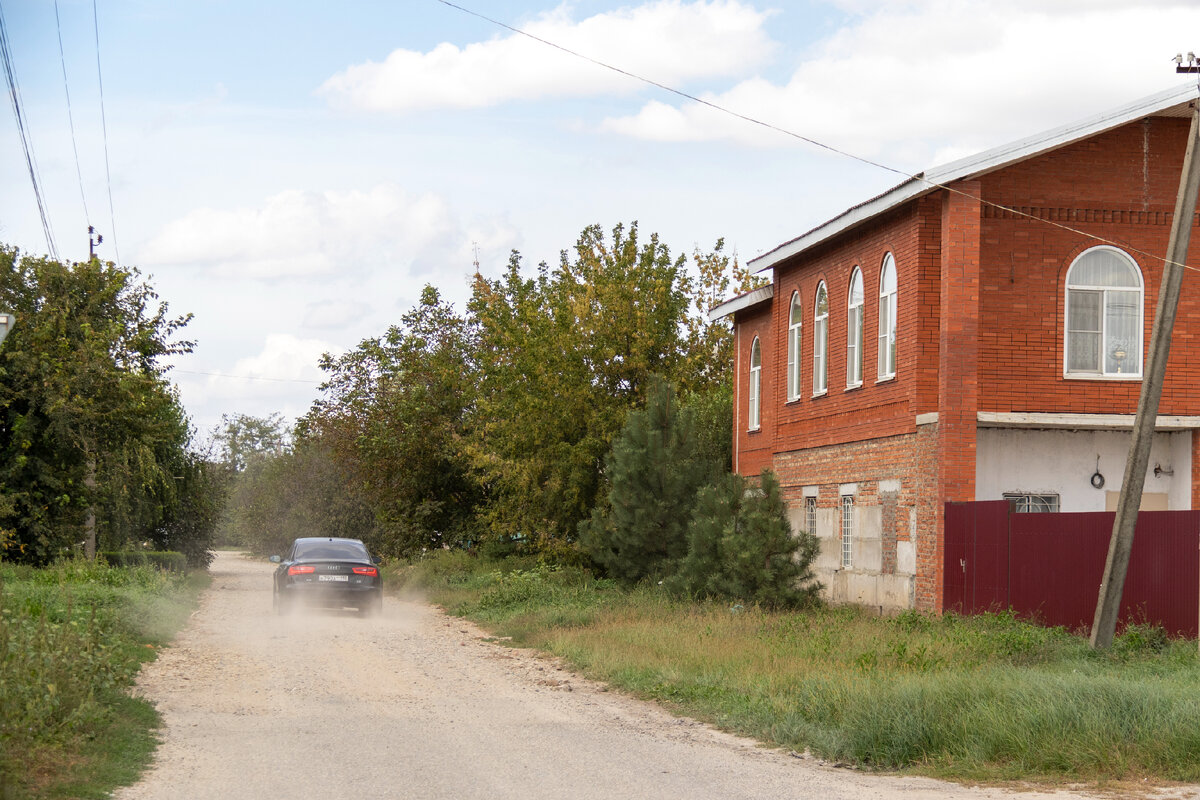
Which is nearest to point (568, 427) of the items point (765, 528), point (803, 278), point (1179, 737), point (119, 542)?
point (803, 278)

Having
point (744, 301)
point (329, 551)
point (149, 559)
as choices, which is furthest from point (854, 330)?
point (149, 559)

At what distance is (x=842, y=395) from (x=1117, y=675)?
1114cm

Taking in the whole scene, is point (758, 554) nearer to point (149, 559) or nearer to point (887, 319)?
point (887, 319)

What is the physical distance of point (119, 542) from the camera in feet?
135

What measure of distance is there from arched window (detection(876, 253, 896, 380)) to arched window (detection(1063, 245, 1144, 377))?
2.78 meters

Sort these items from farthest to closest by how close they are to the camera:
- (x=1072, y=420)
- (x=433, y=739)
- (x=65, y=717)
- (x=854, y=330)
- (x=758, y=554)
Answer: (x=854, y=330)
(x=758, y=554)
(x=1072, y=420)
(x=433, y=739)
(x=65, y=717)

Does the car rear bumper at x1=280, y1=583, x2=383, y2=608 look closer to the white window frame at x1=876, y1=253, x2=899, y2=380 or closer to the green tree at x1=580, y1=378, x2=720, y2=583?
the green tree at x1=580, y1=378, x2=720, y2=583

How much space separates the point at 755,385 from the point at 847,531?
6.73m

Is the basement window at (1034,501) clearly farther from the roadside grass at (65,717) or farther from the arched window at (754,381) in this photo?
the roadside grass at (65,717)

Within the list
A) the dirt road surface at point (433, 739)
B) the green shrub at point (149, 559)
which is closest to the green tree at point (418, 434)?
the green shrub at point (149, 559)

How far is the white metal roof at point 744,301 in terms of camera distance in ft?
95.3

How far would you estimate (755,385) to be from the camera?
30938mm

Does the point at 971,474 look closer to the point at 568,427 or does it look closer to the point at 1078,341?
the point at 1078,341

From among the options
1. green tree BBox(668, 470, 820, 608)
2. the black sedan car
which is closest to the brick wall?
green tree BBox(668, 470, 820, 608)
